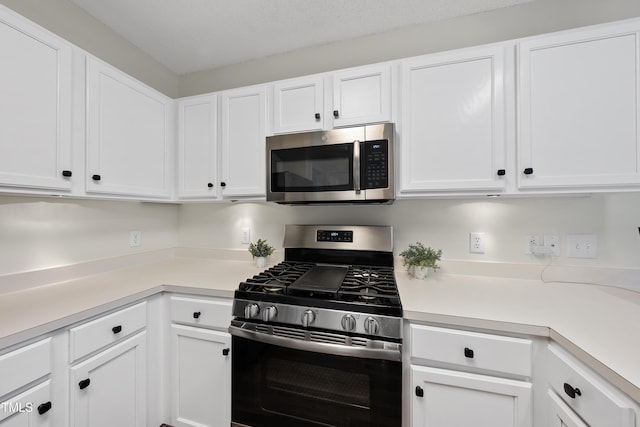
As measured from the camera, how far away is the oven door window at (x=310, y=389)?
1.02 metres

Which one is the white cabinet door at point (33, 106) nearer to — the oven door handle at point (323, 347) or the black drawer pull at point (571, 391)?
the oven door handle at point (323, 347)

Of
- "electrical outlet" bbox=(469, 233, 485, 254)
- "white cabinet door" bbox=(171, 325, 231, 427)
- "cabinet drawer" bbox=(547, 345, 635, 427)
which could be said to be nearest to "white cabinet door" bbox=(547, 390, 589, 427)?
"cabinet drawer" bbox=(547, 345, 635, 427)

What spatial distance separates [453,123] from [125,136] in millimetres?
1851

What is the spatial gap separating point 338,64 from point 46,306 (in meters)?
2.12

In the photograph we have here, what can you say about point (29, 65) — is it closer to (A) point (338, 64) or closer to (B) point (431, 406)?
(A) point (338, 64)

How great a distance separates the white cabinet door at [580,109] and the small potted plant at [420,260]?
0.58m

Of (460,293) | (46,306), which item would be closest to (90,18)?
(46,306)

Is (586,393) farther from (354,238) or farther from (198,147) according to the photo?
(198,147)

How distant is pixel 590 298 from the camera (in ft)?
3.84

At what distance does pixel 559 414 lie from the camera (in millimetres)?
818

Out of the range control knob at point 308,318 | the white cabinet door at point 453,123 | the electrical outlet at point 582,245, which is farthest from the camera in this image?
the electrical outlet at point 582,245

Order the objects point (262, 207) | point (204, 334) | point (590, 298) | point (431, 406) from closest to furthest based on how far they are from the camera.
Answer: point (431, 406)
point (590, 298)
point (204, 334)
point (262, 207)

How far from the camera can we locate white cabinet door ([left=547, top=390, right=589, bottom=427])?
76 centimetres

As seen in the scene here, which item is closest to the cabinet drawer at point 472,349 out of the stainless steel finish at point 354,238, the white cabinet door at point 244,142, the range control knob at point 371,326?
the range control knob at point 371,326
